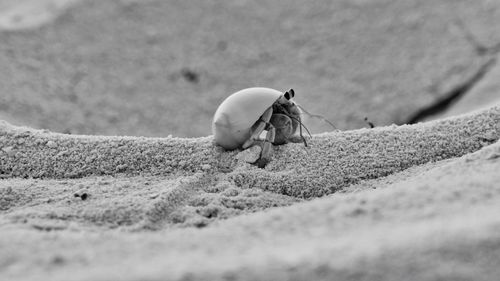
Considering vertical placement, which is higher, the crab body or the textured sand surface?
the crab body

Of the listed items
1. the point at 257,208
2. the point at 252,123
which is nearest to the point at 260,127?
the point at 252,123

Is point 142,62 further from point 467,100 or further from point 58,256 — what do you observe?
point 58,256

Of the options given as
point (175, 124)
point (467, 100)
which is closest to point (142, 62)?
point (175, 124)

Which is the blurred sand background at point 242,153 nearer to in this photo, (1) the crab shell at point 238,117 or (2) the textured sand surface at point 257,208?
(2) the textured sand surface at point 257,208

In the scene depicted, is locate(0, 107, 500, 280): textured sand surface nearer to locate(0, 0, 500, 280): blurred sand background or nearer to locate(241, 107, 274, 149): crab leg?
locate(0, 0, 500, 280): blurred sand background

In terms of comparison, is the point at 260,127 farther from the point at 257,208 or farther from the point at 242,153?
the point at 257,208

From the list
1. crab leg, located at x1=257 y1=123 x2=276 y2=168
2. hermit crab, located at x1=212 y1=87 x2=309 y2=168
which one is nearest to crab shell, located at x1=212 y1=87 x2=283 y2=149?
hermit crab, located at x1=212 y1=87 x2=309 y2=168
